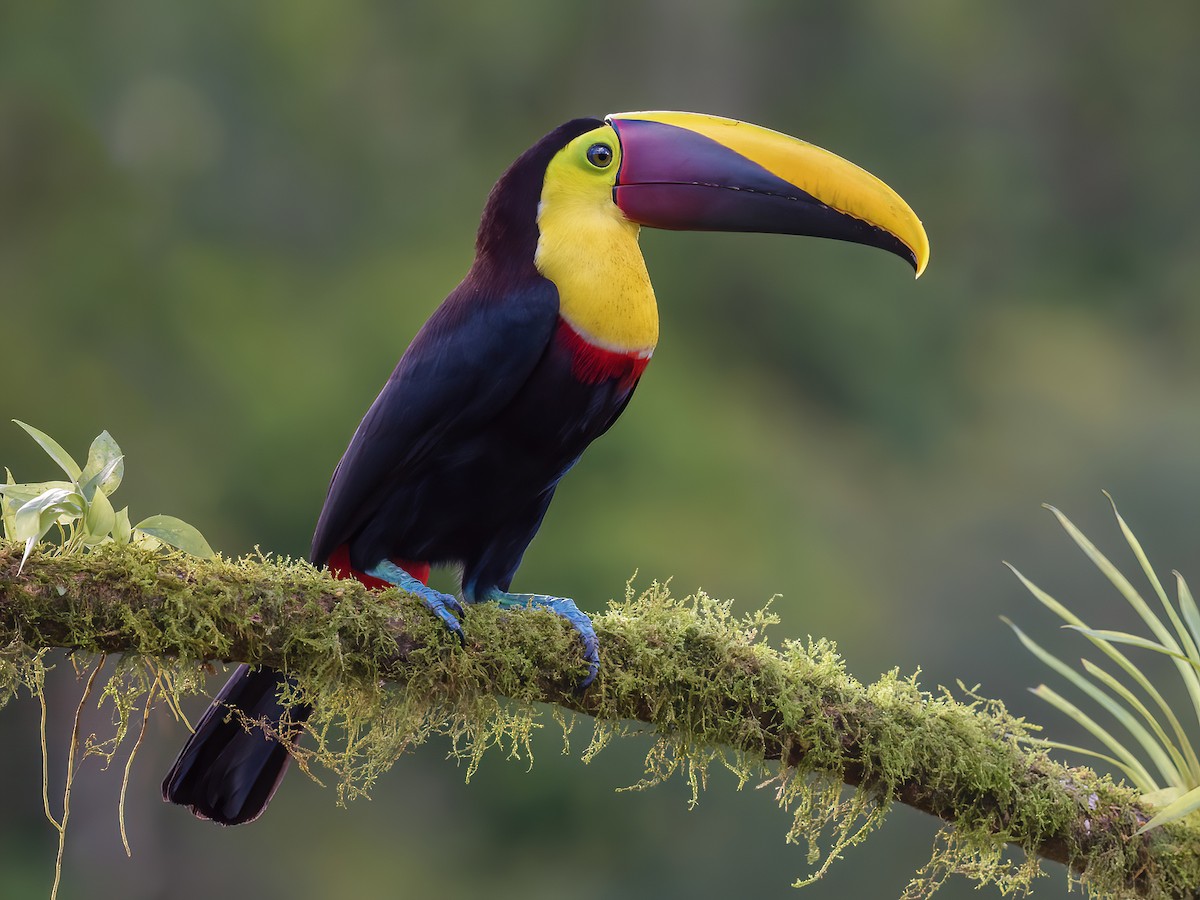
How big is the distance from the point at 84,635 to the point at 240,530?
6300 millimetres

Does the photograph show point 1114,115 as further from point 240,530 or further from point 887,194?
point 887,194

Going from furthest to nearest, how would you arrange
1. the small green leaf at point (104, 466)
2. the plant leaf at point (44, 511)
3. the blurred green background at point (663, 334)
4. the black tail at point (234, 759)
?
the blurred green background at point (663, 334), the black tail at point (234, 759), the small green leaf at point (104, 466), the plant leaf at point (44, 511)

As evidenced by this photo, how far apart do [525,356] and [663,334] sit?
8.17m

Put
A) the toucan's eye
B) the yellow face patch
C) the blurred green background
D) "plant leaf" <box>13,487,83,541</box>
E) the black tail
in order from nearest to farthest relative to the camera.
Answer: "plant leaf" <box>13,487,83,541</box> < the black tail < the yellow face patch < the toucan's eye < the blurred green background

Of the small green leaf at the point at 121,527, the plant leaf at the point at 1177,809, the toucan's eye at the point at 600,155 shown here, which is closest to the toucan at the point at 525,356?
the toucan's eye at the point at 600,155

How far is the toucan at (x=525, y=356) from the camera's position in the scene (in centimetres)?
223

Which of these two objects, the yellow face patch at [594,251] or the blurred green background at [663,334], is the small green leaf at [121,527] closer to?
the yellow face patch at [594,251]

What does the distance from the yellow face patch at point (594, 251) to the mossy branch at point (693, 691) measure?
427 mm

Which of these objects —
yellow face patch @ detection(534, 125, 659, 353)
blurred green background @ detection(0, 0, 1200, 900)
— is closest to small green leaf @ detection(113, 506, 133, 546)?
yellow face patch @ detection(534, 125, 659, 353)

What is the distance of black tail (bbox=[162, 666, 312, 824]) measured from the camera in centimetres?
215

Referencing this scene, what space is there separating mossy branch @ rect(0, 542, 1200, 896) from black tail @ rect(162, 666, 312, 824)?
0.22 meters

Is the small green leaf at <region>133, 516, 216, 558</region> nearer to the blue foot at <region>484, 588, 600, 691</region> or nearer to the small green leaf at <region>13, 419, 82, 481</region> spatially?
the small green leaf at <region>13, 419, 82, 481</region>

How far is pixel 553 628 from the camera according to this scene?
1989 mm

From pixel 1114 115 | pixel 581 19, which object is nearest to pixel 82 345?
pixel 581 19
